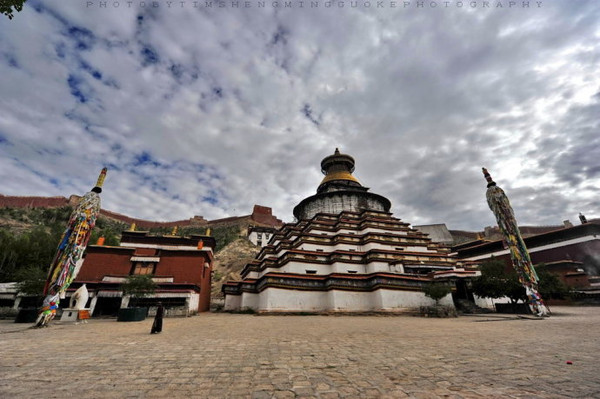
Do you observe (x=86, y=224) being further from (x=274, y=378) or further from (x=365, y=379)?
(x=365, y=379)

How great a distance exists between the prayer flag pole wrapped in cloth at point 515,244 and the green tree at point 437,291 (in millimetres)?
4850

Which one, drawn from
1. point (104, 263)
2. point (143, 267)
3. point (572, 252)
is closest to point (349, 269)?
point (143, 267)

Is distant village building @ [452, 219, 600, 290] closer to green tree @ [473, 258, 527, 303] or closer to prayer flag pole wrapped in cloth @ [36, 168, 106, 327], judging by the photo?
green tree @ [473, 258, 527, 303]

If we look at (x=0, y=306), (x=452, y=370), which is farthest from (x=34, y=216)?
(x=452, y=370)

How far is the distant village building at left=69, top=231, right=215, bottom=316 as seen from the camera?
21047 mm

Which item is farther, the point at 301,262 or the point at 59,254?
the point at 301,262

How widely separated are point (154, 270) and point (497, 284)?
30.5m

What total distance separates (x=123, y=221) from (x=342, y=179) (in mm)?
77598

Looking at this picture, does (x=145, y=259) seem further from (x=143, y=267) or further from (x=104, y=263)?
(x=104, y=263)

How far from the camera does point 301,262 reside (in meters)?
24.2

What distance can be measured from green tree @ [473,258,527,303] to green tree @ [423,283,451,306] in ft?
11.1

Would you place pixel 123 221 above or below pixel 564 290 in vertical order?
above

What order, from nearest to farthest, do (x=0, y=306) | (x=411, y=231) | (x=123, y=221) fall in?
1. (x=0, y=306)
2. (x=411, y=231)
3. (x=123, y=221)

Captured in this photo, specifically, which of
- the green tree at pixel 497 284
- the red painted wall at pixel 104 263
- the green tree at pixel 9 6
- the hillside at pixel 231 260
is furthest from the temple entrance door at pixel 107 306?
the green tree at pixel 497 284
